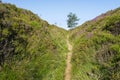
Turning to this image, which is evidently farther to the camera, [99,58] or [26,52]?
[26,52]

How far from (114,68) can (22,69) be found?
7.11m

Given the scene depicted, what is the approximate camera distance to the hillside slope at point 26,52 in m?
18.0

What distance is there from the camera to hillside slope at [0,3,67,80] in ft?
59.0

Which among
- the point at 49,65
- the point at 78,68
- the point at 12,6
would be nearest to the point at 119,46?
the point at 78,68

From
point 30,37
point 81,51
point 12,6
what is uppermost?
point 12,6

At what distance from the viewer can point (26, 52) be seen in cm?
2092

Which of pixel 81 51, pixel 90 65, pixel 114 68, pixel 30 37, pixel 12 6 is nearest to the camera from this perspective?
pixel 114 68

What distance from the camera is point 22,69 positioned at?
18.3 m

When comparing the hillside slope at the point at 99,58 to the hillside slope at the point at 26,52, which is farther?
the hillside slope at the point at 26,52

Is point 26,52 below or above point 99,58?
above

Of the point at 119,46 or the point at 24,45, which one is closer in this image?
the point at 119,46

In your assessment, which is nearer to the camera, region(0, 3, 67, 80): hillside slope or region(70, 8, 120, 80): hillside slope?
region(70, 8, 120, 80): hillside slope

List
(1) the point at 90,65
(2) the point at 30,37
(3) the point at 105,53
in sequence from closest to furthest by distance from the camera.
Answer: (1) the point at 90,65 → (3) the point at 105,53 → (2) the point at 30,37

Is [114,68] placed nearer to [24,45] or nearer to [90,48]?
[90,48]
